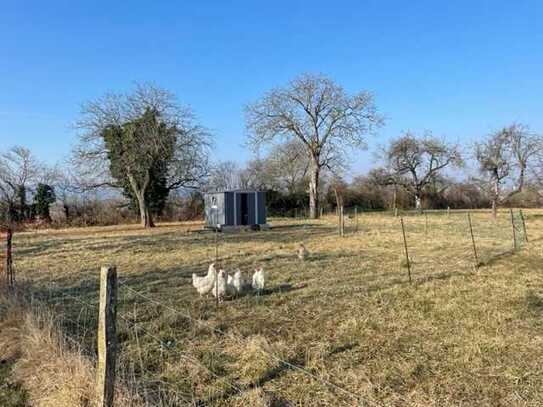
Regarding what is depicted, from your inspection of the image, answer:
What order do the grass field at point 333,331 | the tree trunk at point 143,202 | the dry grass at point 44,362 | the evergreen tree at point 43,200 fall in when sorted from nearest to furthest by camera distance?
the dry grass at point 44,362, the grass field at point 333,331, the tree trunk at point 143,202, the evergreen tree at point 43,200

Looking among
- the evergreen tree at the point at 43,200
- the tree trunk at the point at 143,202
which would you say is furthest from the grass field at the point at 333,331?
the evergreen tree at the point at 43,200

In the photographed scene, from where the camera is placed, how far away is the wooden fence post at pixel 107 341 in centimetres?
238

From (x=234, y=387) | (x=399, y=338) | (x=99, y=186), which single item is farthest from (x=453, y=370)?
(x=99, y=186)

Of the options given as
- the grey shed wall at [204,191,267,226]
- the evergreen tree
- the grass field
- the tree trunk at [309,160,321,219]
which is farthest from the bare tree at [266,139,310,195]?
the grass field

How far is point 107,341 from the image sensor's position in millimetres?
2428

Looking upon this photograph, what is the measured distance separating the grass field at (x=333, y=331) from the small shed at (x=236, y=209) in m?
A: 9.51

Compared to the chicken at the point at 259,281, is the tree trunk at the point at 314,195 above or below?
above

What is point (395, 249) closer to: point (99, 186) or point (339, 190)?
point (99, 186)

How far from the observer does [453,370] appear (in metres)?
3.28

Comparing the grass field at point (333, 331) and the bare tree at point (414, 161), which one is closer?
the grass field at point (333, 331)

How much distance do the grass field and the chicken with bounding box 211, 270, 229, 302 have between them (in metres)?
0.19

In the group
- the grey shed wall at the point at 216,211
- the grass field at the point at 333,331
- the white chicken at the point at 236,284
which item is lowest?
the grass field at the point at 333,331

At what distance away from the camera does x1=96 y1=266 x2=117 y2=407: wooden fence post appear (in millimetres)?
2385

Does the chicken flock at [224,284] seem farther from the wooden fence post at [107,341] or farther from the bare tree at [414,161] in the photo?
the bare tree at [414,161]
